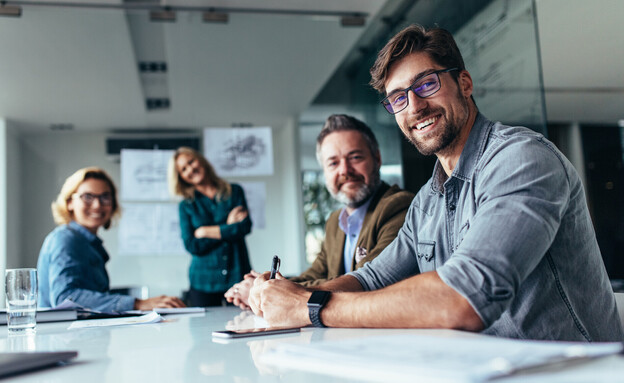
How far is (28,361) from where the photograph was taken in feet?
2.52

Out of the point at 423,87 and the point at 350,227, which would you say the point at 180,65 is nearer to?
the point at 350,227

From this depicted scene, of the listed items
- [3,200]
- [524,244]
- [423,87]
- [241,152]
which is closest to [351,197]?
[423,87]

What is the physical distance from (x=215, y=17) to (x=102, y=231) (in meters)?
1.70

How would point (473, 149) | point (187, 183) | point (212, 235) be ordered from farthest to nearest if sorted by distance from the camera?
point (187, 183)
point (212, 235)
point (473, 149)

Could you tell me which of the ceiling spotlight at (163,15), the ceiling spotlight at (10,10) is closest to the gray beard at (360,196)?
the ceiling spotlight at (163,15)

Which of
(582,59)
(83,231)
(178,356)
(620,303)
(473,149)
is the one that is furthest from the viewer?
(83,231)

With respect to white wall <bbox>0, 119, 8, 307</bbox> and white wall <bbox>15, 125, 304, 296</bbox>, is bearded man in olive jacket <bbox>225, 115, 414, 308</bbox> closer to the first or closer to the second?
white wall <bbox>15, 125, 304, 296</bbox>

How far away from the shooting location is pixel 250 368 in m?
0.77

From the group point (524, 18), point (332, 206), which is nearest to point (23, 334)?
point (524, 18)

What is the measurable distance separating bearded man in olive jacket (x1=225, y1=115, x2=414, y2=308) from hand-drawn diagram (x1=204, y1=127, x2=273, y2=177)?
147cm

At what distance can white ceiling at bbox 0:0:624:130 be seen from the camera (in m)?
3.84

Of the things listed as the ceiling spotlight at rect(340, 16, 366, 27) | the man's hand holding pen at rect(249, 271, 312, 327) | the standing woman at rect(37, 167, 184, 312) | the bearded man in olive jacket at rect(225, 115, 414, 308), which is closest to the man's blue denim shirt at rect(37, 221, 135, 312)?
the standing woman at rect(37, 167, 184, 312)

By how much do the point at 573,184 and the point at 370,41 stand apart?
3095 millimetres

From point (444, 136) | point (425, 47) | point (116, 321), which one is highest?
point (425, 47)
